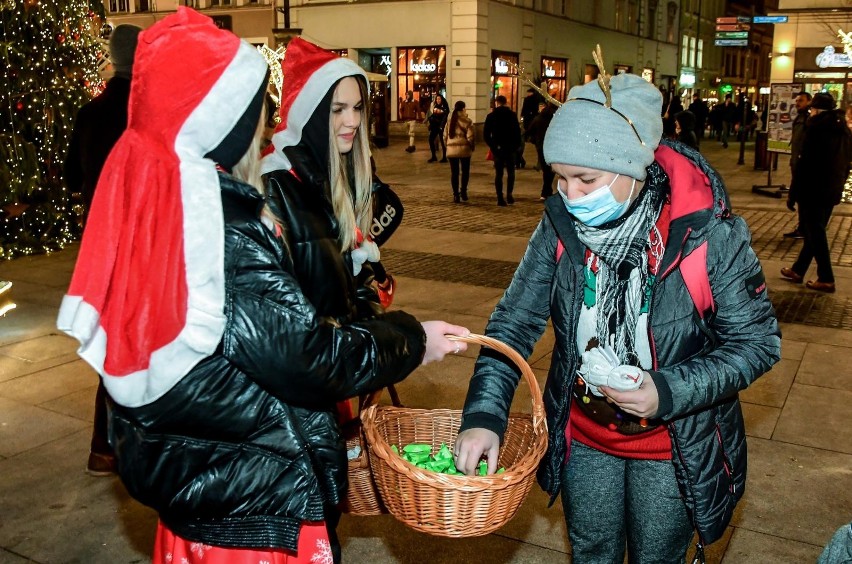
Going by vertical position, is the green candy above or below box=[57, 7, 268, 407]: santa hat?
below

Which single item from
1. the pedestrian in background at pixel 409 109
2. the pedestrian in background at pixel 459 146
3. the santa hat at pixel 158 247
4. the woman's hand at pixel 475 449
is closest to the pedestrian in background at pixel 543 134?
the pedestrian in background at pixel 459 146

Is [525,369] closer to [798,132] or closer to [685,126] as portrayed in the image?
[798,132]

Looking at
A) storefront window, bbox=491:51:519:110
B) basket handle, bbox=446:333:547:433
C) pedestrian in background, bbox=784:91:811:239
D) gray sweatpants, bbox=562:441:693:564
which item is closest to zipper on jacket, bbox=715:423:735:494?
gray sweatpants, bbox=562:441:693:564

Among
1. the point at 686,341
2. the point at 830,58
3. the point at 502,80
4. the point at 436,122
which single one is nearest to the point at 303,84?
the point at 686,341

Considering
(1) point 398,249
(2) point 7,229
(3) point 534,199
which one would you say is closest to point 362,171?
(1) point 398,249

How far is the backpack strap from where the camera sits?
212 centimetres

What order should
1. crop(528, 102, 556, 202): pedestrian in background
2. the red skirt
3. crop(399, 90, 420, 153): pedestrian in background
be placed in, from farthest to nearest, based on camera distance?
crop(399, 90, 420, 153): pedestrian in background
crop(528, 102, 556, 202): pedestrian in background
the red skirt

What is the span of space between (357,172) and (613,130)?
1515mm

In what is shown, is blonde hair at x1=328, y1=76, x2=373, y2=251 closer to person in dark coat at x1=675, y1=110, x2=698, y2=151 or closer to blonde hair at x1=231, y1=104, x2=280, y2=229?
blonde hair at x1=231, y1=104, x2=280, y2=229

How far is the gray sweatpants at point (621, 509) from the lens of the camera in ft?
7.70

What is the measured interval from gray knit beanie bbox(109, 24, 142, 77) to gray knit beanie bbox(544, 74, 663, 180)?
2.87 meters

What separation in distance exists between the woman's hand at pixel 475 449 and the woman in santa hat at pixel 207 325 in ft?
1.09

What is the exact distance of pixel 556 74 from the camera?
36.5 m

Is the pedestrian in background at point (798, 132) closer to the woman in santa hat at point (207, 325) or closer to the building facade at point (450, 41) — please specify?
the woman in santa hat at point (207, 325)
